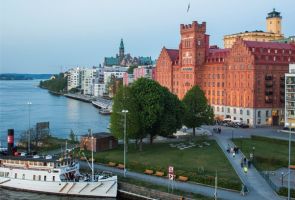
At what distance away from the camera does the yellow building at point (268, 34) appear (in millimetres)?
169750

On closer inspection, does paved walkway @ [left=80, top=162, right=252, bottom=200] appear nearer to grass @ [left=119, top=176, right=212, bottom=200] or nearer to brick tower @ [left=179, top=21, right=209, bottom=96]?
grass @ [left=119, top=176, right=212, bottom=200]

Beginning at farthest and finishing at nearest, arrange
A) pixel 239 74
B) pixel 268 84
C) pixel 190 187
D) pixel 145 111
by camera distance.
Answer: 1. pixel 239 74
2. pixel 268 84
3. pixel 145 111
4. pixel 190 187

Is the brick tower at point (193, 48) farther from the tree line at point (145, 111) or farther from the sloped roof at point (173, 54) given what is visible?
the tree line at point (145, 111)

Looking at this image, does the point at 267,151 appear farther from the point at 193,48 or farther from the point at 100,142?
the point at 193,48

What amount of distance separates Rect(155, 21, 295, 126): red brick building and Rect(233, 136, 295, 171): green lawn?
28832mm

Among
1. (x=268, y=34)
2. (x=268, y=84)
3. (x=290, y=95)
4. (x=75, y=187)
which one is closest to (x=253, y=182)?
(x=75, y=187)

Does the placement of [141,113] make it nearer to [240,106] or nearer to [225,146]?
[225,146]

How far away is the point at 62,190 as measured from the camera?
56.2 metres

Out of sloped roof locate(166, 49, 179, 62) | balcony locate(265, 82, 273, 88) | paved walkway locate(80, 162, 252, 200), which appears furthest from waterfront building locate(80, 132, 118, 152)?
sloped roof locate(166, 49, 179, 62)

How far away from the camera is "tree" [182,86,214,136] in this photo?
90.0 meters

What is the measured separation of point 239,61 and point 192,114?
34275 millimetres

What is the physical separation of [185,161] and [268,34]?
119 metres

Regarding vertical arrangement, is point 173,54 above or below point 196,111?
above

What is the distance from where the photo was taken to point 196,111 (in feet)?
298
